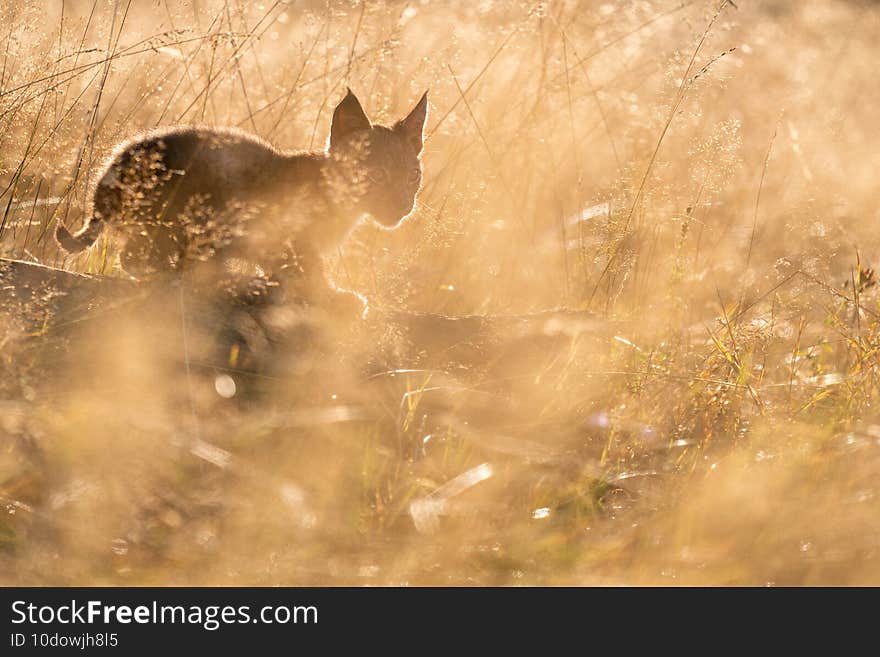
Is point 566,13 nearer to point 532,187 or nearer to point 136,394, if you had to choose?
point 532,187

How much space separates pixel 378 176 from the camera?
3.68 meters

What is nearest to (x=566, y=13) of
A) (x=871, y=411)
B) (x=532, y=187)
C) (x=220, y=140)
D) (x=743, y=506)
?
(x=532, y=187)

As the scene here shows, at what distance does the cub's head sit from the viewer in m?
3.48

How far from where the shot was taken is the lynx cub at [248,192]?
10.2 ft

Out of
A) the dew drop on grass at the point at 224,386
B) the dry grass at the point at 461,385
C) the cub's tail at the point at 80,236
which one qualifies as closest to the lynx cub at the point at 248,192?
the cub's tail at the point at 80,236

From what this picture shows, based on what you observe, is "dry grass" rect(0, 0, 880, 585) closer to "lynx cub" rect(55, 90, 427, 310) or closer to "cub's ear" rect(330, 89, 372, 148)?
"lynx cub" rect(55, 90, 427, 310)

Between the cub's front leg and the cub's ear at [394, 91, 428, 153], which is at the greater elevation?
the cub's ear at [394, 91, 428, 153]

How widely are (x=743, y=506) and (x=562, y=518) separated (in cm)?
48

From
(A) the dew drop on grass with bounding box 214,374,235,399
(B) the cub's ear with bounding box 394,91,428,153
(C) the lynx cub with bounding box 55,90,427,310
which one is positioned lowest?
(A) the dew drop on grass with bounding box 214,374,235,399

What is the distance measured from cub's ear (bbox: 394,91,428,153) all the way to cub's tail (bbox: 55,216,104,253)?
47.4 inches

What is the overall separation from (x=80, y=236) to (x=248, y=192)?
1.96ft

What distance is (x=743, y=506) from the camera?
246cm

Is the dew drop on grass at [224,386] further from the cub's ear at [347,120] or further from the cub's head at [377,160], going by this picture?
the cub's ear at [347,120]

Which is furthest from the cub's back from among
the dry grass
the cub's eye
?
the cub's eye
